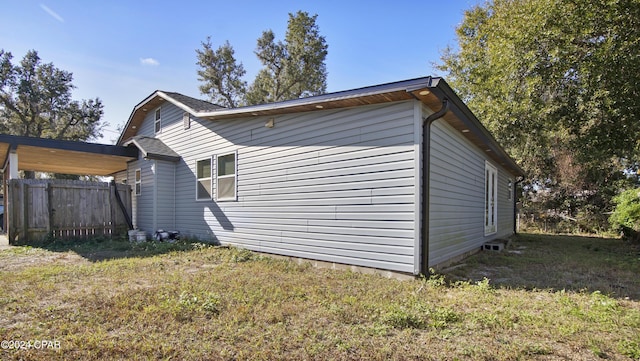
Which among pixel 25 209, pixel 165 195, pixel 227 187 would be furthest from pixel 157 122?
pixel 227 187

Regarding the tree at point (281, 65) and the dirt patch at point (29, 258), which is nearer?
the dirt patch at point (29, 258)

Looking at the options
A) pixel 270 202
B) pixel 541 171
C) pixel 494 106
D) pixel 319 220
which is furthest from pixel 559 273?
pixel 541 171

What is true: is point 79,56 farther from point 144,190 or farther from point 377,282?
point 377,282

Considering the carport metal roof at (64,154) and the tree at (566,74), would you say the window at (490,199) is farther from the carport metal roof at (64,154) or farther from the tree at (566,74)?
the carport metal roof at (64,154)

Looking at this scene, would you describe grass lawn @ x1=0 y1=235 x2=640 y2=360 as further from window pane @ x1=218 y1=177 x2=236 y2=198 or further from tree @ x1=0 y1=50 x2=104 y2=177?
tree @ x1=0 y1=50 x2=104 y2=177

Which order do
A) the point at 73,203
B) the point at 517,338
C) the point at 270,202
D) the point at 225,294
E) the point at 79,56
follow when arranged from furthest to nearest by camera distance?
the point at 79,56, the point at 73,203, the point at 270,202, the point at 225,294, the point at 517,338

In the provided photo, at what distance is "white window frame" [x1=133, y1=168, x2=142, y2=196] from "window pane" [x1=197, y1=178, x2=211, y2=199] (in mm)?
2731

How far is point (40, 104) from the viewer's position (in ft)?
75.6

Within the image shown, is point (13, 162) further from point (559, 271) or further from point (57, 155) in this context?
point (559, 271)

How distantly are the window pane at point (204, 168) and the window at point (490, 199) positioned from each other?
7.41 m

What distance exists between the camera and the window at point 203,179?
8526 millimetres

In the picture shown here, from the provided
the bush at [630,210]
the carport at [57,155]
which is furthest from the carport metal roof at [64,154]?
the bush at [630,210]

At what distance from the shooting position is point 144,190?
994 cm

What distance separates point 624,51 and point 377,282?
898cm
